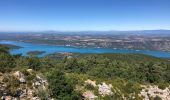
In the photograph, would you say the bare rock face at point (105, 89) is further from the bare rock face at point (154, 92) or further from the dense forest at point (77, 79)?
the bare rock face at point (154, 92)

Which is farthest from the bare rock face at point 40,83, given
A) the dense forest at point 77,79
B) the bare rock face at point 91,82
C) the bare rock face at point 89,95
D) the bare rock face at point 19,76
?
the bare rock face at point 91,82

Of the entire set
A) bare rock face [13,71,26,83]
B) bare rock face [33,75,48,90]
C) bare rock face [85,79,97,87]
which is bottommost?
bare rock face [85,79,97,87]

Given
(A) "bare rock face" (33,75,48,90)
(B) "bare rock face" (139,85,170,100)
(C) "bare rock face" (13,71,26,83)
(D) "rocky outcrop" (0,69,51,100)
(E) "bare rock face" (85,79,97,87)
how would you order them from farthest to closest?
(B) "bare rock face" (139,85,170,100)
(E) "bare rock face" (85,79,97,87)
(A) "bare rock face" (33,75,48,90)
(C) "bare rock face" (13,71,26,83)
(D) "rocky outcrop" (0,69,51,100)

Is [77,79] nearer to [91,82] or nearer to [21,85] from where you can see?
[91,82]

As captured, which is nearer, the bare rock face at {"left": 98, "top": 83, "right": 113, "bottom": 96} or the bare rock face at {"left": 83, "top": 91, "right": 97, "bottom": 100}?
the bare rock face at {"left": 83, "top": 91, "right": 97, "bottom": 100}

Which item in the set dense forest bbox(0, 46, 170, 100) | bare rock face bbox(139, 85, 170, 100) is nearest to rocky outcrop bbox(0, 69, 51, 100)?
dense forest bbox(0, 46, 170, 100)

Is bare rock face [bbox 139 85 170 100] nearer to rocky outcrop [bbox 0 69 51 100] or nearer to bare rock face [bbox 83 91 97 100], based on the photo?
bare rock face [bbox 83 91 97 100]
